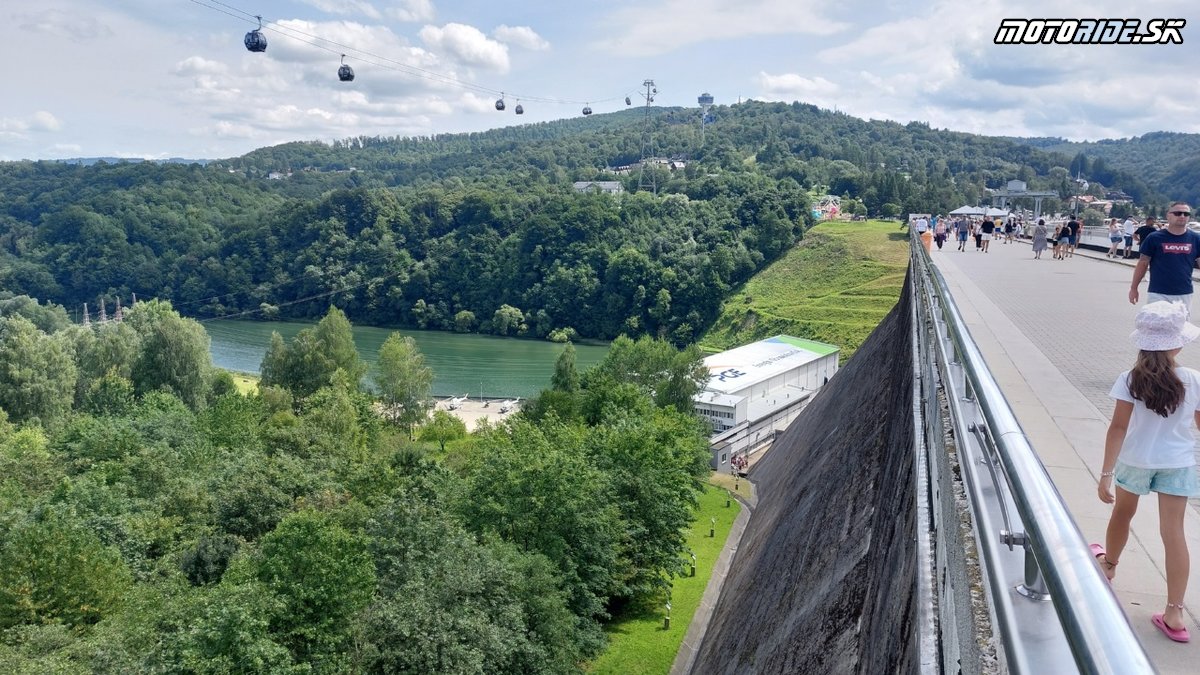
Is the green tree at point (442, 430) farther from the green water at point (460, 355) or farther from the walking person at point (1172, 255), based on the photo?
the walking person at point (1172, 255)

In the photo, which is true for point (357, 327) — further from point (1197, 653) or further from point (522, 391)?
point (1197, 653)

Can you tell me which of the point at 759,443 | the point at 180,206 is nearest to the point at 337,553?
the point at 759,443

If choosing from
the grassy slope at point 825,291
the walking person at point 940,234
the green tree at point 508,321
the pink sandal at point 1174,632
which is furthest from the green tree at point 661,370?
Answer: the green tree at point 508,321

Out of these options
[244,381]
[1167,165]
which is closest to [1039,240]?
[244,381]

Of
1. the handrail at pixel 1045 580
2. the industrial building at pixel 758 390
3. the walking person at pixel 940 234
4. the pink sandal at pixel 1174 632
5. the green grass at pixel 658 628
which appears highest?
the walking person at pixel 940 234

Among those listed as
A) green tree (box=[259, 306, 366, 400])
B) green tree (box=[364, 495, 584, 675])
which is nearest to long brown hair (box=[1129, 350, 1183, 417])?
green tree (box=[364, 495, 584, 675])

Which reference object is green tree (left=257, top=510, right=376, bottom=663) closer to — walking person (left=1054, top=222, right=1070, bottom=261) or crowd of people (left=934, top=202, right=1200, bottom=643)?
crowd of people (left=934, top=202, right=1200, bottom=643)

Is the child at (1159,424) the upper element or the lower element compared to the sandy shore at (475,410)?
upper
